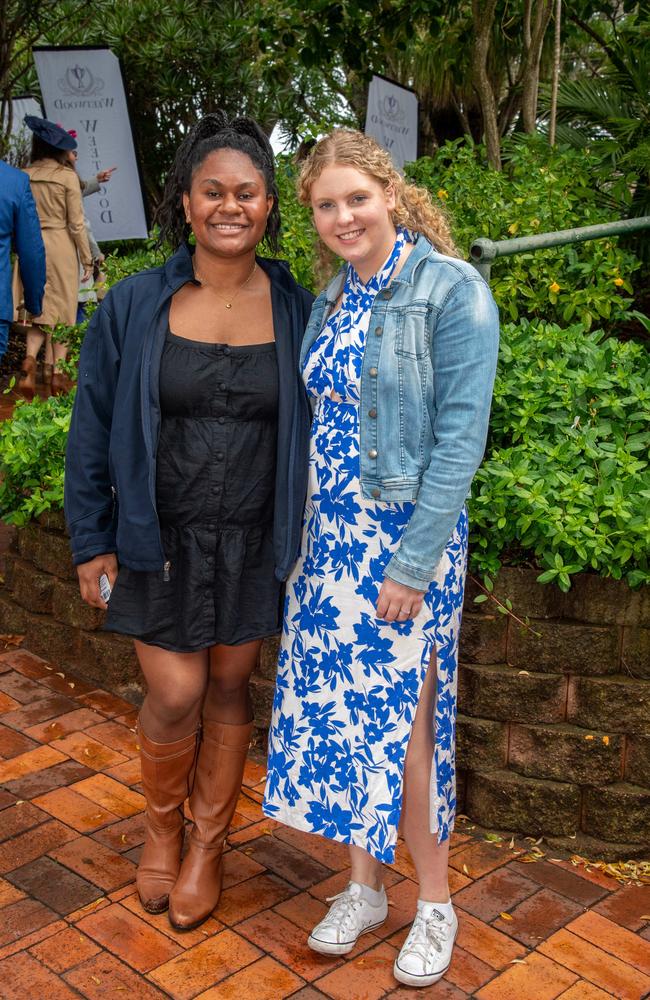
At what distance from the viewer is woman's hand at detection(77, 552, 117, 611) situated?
2891 mm

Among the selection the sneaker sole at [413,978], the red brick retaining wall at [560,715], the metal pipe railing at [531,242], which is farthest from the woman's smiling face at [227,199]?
the sneaker sole at [413,978]

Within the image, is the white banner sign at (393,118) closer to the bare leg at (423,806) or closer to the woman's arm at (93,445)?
the woman's arm at (93,445)

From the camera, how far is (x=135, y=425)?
271 cm

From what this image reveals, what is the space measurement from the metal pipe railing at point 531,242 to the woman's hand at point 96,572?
134 centimetres

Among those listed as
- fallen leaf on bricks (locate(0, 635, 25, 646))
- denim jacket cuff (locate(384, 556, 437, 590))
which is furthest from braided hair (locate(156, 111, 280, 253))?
fallen leaf on bricks (locate(0, 635, 25, 646))

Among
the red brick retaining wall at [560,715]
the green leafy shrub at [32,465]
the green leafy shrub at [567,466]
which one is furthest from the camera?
the green leafy shrub at [32,465]

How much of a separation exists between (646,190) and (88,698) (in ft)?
10.9

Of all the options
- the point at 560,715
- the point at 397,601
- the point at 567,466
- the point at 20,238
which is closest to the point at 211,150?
the point at 397,601

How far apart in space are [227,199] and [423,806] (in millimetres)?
1560

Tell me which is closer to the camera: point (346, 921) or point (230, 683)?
point (346, 921)

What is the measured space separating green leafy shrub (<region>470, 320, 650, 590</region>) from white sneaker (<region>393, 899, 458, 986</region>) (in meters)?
0.94

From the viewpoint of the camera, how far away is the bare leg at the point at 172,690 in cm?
286

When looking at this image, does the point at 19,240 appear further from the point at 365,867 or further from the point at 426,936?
the point at 426,936

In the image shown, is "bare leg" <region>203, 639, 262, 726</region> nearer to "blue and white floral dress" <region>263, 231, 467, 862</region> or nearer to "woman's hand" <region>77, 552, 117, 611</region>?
"blue and white floral dress" <region>263, 231, 467, 862</region>
